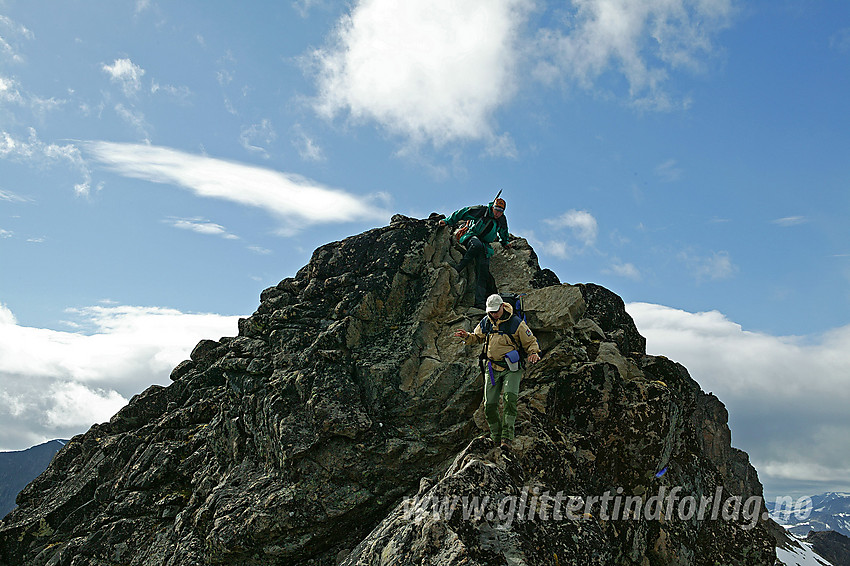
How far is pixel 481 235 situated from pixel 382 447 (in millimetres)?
9982

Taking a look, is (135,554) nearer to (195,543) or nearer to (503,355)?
(195,543)

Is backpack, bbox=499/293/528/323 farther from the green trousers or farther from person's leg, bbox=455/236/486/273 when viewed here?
person's leg, bbox=455/236/486/273

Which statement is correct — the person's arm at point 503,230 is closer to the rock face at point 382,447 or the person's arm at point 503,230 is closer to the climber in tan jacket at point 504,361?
the rock face at point 382,447

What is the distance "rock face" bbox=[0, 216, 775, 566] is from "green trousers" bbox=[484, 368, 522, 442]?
Result: 2.52ft

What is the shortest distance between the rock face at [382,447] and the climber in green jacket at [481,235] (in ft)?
2.18

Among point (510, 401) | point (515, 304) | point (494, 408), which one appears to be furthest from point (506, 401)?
point (515, 304)

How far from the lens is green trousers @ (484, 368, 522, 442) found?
14.9m

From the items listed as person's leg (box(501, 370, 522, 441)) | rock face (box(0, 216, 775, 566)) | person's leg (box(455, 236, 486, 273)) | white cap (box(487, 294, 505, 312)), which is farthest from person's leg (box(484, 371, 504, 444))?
person's leg (box(455, 236, 486, 273))

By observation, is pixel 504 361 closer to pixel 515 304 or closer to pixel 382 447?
pixel 515 304

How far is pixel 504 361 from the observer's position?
15242 mm

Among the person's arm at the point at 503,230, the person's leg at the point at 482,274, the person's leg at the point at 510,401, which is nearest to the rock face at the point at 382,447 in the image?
the person's leg at the point at 482,274

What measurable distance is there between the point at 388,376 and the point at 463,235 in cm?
777

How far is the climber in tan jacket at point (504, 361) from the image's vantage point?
1503 cm

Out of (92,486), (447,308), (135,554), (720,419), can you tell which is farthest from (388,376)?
(720,419)
